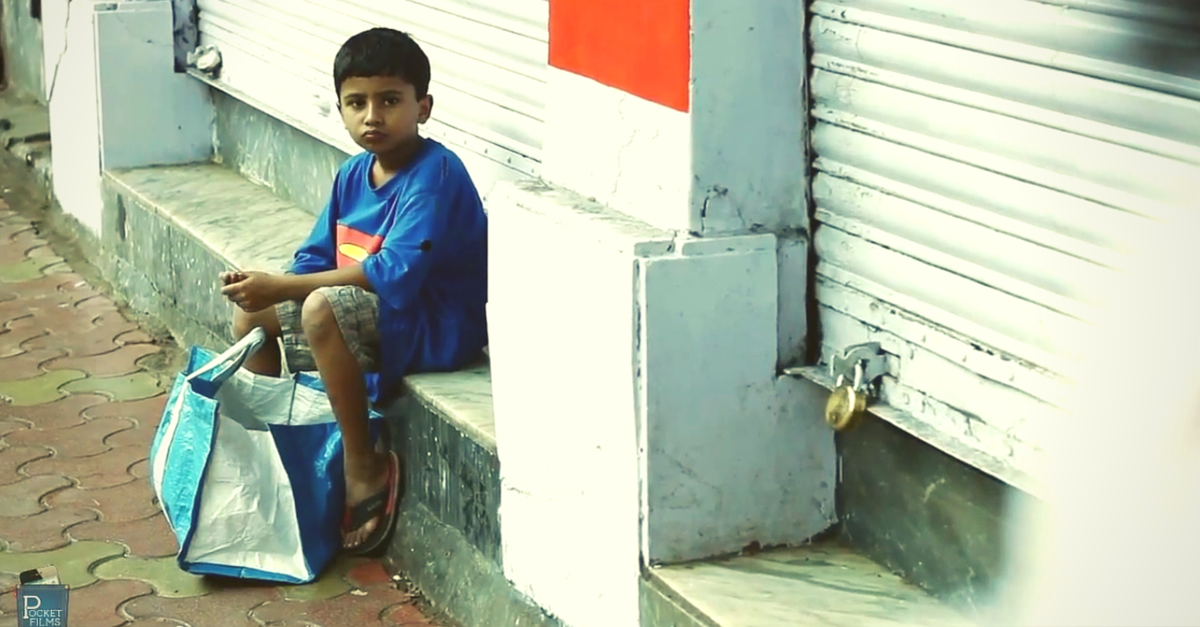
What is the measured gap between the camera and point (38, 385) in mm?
5031

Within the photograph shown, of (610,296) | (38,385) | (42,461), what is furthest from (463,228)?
(38,385)

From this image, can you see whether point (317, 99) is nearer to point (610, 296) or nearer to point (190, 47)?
point (190, 47)

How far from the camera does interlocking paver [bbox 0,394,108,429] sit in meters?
4.71

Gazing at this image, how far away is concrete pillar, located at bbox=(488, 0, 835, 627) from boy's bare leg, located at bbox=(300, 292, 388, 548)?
730mm

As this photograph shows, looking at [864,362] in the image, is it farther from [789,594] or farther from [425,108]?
[425,108]

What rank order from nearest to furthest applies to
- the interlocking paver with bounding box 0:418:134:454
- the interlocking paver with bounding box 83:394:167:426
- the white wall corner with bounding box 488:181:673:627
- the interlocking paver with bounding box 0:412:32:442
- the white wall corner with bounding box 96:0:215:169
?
the white wall corner with bounding box 488:181:673:627, the interlocking paver with bounding box 0:418:134:454, the interlocking paver with bounding box 0:412:32:442, the interlocking paver with bounding box 83:394:167:426, the white wall corner with bounding box 96:0:215:169

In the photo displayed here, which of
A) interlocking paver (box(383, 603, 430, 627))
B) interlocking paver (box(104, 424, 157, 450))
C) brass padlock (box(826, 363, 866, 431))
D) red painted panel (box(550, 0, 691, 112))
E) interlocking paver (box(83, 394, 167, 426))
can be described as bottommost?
interlocking paver (box(104, 424, 157, 450))

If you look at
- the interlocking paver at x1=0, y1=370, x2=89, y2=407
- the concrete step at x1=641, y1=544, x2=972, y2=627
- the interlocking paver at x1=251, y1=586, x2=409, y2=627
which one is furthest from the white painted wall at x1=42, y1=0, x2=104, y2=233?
the concrete step at x1=641, y1=544, x2=972, y2=627

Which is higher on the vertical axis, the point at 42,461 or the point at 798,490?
the point at 798,490

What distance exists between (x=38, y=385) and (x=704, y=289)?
2970mm

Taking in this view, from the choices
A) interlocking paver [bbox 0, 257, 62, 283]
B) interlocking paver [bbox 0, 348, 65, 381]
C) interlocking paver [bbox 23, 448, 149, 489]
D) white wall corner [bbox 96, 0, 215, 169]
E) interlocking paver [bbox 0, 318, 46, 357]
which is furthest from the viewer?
interlocking paver [bbox 0, 257, 62, 283]

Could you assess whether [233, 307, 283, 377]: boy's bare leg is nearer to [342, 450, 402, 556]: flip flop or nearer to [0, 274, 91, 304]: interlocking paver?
[342, 450, 402, 556]: flip flop

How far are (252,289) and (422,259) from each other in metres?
0.39

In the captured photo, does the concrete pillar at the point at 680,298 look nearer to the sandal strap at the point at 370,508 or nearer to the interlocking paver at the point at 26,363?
the sandal strap at the point at 370,508
